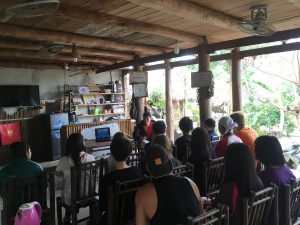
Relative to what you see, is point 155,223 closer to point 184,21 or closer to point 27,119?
point 184,21

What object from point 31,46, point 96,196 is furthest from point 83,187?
point 31,46

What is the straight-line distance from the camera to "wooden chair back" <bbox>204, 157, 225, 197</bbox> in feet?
9.22

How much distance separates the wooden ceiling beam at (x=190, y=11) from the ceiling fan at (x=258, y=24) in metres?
0.37

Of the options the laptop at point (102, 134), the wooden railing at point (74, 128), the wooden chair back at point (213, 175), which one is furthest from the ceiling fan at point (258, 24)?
the wooden railing at point (74, 128)

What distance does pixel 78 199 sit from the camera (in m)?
2.92

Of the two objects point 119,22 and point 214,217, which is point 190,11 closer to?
point 119,22

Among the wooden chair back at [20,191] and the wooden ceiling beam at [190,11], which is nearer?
the wooden chair back at [20,191]

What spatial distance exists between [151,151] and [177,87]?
1039cm

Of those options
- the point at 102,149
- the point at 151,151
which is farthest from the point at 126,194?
the point at 102,149

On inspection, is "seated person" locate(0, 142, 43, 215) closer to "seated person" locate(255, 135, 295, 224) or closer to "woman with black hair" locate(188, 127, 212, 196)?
"woman with black hair" locate(188, 127, 212, 196)

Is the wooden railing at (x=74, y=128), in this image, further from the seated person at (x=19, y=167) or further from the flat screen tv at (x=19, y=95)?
the seated person at (x=19, y=167)

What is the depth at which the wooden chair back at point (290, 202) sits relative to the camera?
A: 6.08 ft

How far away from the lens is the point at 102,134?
593 cm

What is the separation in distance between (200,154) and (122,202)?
1060 mm
